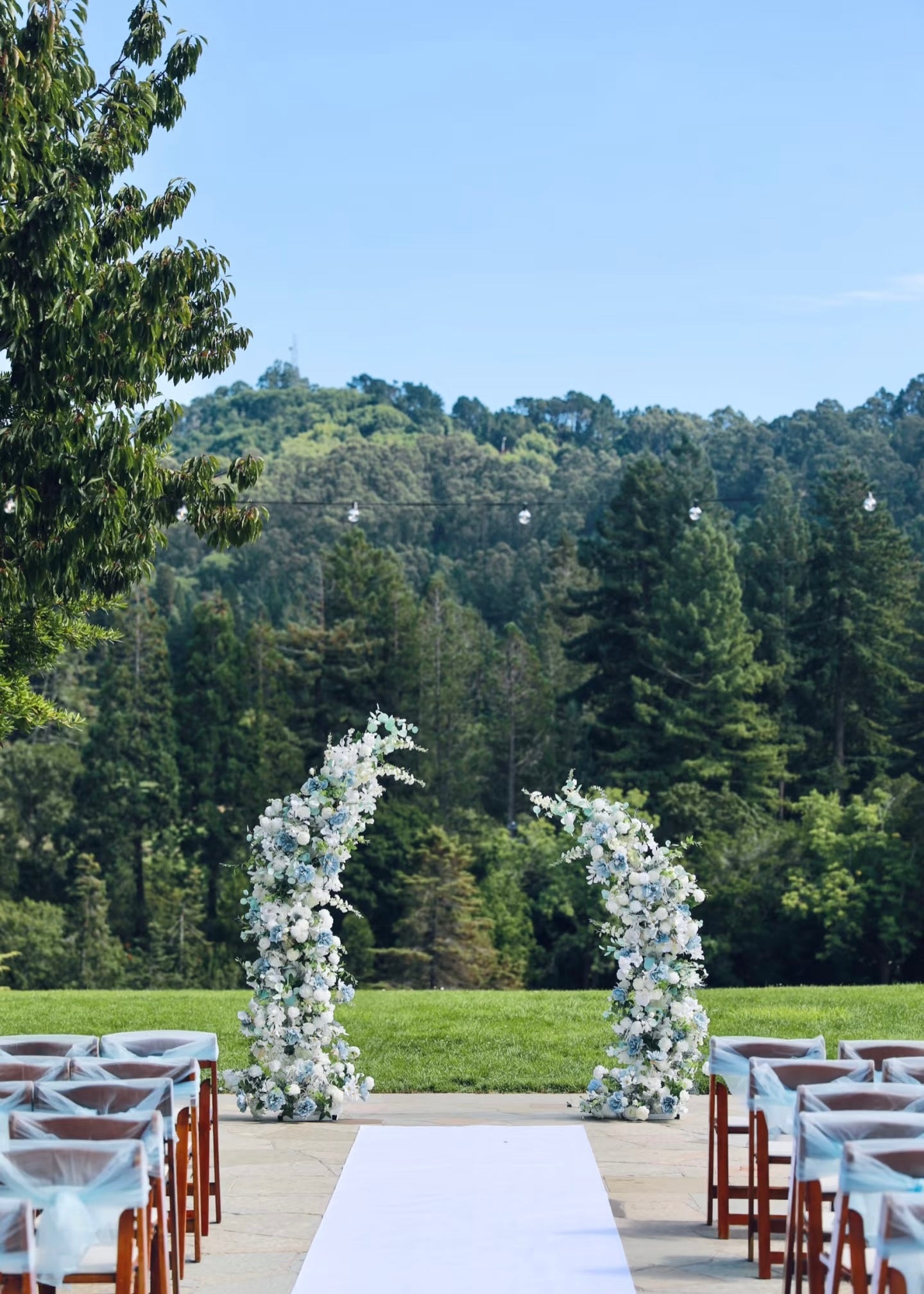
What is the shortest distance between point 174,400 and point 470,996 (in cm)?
631

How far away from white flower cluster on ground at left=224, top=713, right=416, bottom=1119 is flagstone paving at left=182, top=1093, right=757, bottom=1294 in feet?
0.59

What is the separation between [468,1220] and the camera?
622cm

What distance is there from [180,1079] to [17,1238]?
203cm

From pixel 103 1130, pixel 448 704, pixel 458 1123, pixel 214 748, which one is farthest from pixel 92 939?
pixel 103 1130

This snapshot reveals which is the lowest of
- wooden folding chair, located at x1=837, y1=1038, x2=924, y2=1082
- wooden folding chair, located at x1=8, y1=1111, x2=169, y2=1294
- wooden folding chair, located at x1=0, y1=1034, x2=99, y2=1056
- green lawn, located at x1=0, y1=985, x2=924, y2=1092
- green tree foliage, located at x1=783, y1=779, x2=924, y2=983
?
green tree foliage, located at x1=783, y1=779, x2=924, y2=983

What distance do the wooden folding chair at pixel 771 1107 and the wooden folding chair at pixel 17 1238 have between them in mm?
2484

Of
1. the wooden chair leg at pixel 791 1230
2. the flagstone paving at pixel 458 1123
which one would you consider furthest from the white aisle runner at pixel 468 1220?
the wooden chair leg at pixel 791 1230

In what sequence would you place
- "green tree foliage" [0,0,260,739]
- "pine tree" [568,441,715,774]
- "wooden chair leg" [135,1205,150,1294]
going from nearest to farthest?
"wooden chair leg" [135,1205,150,1294] → "green tree foliage" [0,0,260,739] → "pine tree" [568,441,715,774]

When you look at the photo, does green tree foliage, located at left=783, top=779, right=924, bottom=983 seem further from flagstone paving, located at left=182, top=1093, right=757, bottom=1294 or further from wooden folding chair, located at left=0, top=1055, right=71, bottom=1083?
wooden folding chair, located at left=0, top=1055, right=71, bottom=1083

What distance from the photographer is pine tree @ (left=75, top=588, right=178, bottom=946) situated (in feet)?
136

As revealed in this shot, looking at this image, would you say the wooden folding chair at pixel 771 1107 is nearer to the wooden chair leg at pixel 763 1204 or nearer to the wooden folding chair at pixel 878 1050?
the wooden chair leg at pixel 763 1204

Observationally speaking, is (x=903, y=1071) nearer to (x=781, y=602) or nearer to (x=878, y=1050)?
(x=878, y=1050)

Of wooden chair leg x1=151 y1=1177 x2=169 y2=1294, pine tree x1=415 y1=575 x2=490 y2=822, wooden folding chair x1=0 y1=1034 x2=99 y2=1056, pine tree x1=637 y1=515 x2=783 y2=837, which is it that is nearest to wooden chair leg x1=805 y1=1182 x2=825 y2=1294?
wooden chair leg x1=151 y1=1177 x2=169 y2=1294

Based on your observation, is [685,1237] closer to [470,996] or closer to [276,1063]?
[276,1063]
